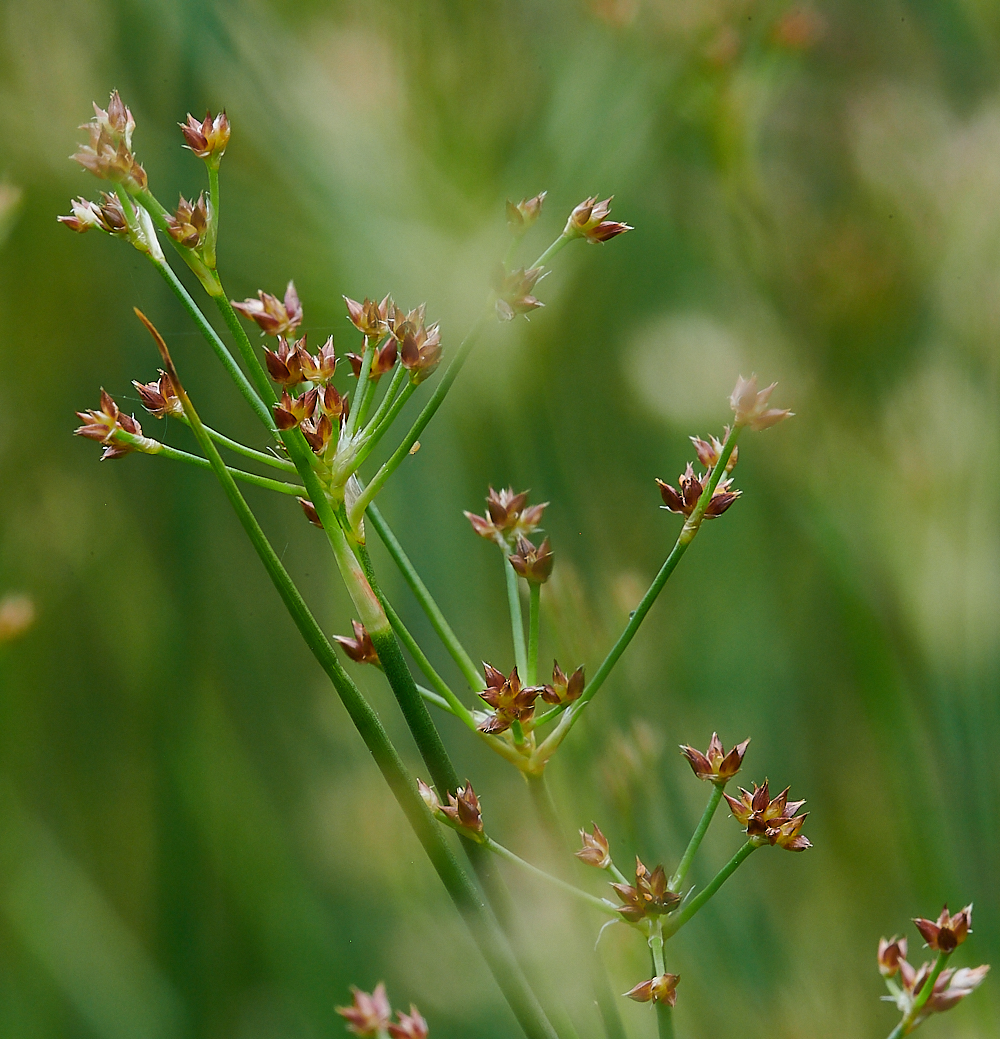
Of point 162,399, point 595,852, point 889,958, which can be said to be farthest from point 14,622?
point 889,958

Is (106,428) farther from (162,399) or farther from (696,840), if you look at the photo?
(696,840)

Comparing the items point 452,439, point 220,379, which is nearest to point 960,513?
point 452,439

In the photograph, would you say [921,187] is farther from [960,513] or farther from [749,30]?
[960,513]

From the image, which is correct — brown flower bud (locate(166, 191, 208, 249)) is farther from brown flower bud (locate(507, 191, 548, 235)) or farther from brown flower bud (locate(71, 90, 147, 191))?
brown flower bud (locate(507, 191, 548, 235))

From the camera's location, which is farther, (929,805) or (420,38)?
(420,38)

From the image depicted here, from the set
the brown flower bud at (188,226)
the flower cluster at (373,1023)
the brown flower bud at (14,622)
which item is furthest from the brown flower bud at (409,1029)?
the brown flower bud at (14,622)

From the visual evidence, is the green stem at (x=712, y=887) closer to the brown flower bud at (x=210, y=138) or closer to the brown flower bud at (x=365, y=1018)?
the brown flower bud at (x=365, y=1018)

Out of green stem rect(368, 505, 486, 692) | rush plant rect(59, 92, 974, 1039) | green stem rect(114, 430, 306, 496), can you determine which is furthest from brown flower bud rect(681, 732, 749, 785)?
green stem rect(114, 430, 306, 496)
